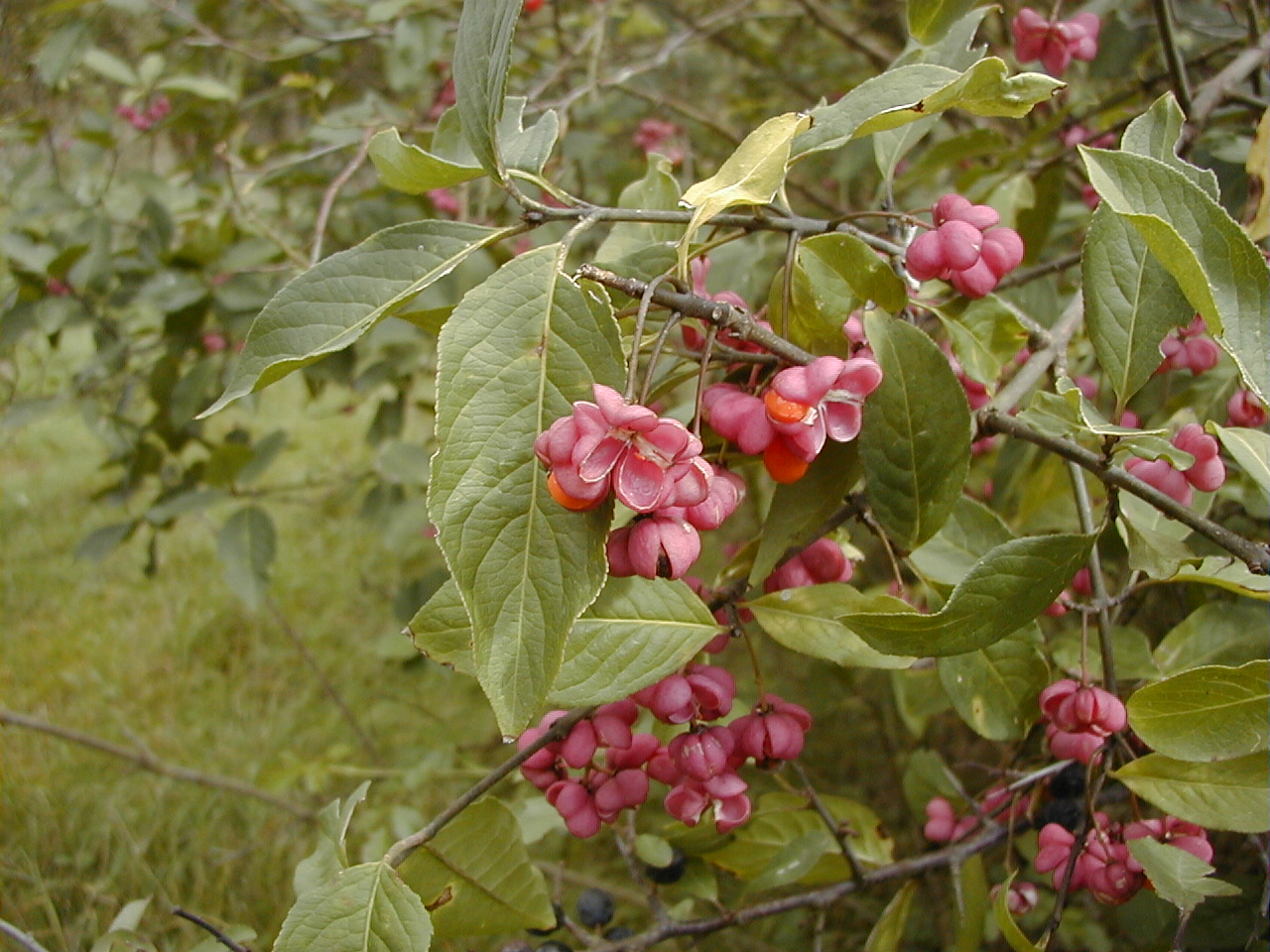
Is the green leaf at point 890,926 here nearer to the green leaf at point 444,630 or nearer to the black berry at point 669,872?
the black berry at point 669,872

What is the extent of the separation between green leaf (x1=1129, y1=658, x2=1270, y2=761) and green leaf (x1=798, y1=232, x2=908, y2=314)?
0.37 meters

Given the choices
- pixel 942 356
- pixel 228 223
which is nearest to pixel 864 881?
pixel 942 356

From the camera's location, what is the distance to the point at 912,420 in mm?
786

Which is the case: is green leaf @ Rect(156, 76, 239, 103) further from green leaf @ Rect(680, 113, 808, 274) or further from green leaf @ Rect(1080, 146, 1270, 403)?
green leaf @ Rect(1080, 146, 1270, 403)

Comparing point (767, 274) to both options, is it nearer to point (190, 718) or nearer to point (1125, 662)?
point (1125, 662)

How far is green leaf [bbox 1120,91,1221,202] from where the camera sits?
766 mm

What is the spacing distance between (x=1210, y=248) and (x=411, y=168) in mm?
606

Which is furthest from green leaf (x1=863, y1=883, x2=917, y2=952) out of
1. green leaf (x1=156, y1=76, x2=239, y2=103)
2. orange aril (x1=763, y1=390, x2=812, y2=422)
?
green leaf (x1=156, y1=76, x2=239, y2=103)

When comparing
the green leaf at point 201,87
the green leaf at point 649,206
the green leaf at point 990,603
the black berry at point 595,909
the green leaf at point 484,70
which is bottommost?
the black berry at point 595,909

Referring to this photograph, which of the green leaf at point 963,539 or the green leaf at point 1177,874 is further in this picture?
the green leaf at point 963,539

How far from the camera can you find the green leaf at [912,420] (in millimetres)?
776

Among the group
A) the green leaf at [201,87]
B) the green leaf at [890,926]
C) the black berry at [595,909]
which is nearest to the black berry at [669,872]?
the black berry at [595,909]

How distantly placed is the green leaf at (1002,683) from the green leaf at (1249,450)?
0.27 metres

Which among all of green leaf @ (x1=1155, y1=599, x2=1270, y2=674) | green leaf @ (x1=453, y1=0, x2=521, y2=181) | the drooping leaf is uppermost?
green leaf @ (x1=453, y1=0, x2=521, y2=181)
